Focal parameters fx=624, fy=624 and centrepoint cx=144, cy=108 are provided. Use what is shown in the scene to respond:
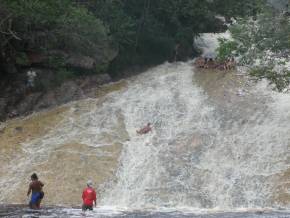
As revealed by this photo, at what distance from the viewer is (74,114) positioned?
2667cm

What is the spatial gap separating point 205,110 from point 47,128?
659 centimetres

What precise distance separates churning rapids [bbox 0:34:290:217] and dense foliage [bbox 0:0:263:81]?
2.61m

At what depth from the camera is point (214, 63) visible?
31719mm

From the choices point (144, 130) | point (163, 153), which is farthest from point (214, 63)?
point (163, 153)

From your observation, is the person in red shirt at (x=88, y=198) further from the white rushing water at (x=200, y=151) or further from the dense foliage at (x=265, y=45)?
the dense foliage at (x=265, y=45)

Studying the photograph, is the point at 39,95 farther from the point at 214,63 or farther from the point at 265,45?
the point at 265,45

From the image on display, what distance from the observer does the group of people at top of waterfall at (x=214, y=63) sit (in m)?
30.8

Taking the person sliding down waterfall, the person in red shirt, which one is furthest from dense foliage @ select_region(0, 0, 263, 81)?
the person in red shirt

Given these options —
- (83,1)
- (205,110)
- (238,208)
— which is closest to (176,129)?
(205,110)

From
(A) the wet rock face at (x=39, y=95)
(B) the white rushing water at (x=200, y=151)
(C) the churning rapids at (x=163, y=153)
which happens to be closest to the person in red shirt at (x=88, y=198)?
(C) the churning rapids at (x=163, y=153)

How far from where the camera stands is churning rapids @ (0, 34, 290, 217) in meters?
20.2

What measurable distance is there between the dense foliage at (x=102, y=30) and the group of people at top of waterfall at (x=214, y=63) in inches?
77.5

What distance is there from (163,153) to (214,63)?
9.88m

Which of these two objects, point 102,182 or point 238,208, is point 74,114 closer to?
point 102,182
